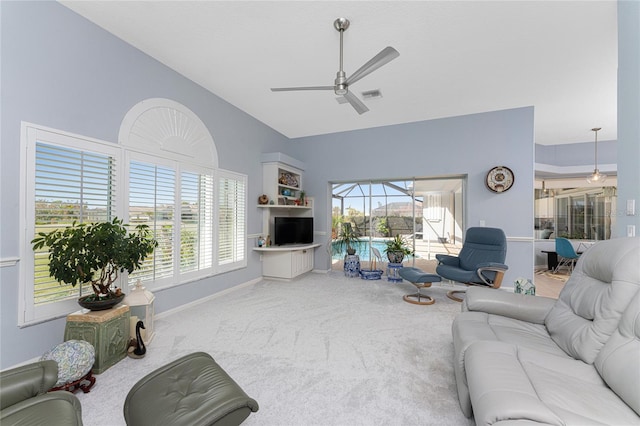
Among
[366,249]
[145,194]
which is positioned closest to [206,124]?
[145,194]

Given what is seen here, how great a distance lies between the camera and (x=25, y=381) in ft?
4.06

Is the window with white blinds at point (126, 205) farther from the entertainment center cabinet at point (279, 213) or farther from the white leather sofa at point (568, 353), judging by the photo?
the white leather sofa at point (568, 353)

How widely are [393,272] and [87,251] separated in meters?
4.60

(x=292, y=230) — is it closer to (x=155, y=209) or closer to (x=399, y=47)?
(x=155, y=209)

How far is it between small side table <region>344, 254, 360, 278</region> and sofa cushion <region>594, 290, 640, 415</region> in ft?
13.4

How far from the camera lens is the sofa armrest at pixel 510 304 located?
76.2 inches

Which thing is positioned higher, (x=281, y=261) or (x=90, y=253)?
(x=90, y=253)

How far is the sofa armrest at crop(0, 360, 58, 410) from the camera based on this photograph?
1164 millimetres

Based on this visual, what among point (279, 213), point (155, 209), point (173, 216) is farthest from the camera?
point (279, 213)

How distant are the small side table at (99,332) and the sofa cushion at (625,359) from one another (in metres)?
3.21

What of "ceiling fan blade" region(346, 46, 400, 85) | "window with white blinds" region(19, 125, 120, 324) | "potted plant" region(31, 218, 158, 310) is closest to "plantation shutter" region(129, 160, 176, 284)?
"window with white blinds" region(19, 125, 120, 324)

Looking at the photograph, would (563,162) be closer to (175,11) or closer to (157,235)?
(175,11)

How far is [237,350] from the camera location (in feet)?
7.74

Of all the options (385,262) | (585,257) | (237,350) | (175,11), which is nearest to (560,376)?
(585,257)
